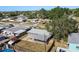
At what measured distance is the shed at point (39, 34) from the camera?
1.97 meters

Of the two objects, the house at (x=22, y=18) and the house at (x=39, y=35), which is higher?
the house at (x=22, y=18)

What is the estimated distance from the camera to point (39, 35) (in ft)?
6.49

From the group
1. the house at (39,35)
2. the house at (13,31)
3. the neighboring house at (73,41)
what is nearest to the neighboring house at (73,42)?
the neighboring house at (73,41)

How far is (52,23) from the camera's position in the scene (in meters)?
1.96

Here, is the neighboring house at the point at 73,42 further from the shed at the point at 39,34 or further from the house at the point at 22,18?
the house at the point at 22,18

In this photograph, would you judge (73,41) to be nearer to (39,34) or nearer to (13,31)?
(39,34)

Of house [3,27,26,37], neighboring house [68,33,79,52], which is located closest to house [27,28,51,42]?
house [3,27,26,37]

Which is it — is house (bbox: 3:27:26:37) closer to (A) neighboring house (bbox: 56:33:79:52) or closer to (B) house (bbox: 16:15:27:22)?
(B) house (bbox: 16:15:27:22)

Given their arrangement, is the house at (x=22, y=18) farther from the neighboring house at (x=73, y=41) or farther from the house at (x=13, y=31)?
the neighboring house at (x=73, y=41)

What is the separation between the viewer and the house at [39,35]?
1974 millimetres

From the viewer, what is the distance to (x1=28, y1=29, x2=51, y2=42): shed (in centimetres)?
197

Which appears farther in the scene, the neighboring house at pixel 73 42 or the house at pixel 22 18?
the house at pixel 22 18

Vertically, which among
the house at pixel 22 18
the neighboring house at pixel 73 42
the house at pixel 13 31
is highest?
the house at pixel 22 18
